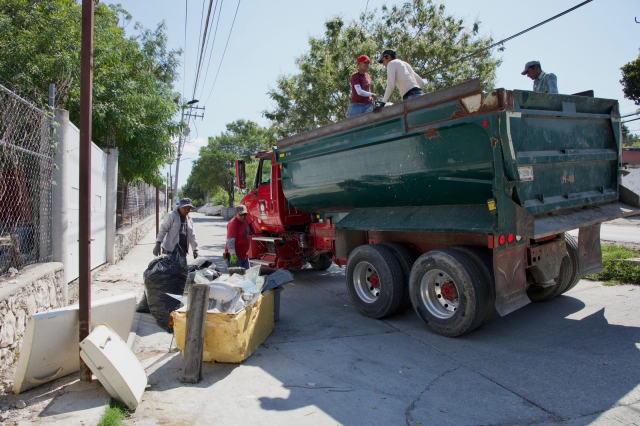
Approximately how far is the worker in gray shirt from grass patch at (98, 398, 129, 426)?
225 inches

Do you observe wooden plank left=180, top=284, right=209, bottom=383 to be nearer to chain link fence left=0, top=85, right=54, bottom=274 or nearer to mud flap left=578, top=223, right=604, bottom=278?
chain link fence left=0, top=85, right=54, bottom=274

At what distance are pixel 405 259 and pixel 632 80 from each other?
19965mm

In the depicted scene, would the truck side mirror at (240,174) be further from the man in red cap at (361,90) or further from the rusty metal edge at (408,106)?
the man in red cap at (361,90)

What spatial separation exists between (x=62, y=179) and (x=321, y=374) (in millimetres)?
3940

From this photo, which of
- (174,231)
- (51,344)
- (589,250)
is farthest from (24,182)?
(589,250)

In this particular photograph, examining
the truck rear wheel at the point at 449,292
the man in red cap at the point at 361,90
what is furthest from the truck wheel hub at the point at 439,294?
the man in red cap at the point at 361,90

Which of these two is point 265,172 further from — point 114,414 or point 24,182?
point 114,414

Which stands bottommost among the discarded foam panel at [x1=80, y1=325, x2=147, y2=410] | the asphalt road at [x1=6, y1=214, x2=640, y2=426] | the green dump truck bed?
the asphalt road at [x1=6, y1=214, x2=640, y2=426]

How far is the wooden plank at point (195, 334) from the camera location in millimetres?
4023

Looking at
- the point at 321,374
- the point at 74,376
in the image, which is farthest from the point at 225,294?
the point at 74,376

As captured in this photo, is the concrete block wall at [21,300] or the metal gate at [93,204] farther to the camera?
the metal gate at [93,204]

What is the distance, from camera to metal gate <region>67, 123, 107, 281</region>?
20.1 ft

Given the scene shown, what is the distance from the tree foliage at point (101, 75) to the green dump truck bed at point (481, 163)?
5276 millimetres

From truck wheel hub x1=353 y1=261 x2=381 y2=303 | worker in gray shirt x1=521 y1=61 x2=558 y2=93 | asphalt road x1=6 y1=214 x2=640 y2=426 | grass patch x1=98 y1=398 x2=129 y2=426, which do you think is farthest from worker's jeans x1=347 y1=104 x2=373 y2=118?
grass patch x1=98 y1=398 x2=129 y2=426
